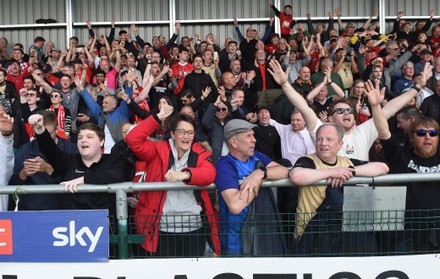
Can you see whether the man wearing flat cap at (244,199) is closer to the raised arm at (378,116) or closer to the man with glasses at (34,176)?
the raised arm at (378,116)

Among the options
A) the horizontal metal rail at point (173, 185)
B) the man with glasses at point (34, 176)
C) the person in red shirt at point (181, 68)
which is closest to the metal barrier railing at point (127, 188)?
the horizontal metal rail at point (173, 185)

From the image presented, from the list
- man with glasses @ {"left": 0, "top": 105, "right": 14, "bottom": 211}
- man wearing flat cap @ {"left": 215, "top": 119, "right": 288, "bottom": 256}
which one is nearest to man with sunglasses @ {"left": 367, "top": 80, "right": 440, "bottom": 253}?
man wearing flat cap @ {"left": 215, "top": 119, "right": 288, "bottom": 256}

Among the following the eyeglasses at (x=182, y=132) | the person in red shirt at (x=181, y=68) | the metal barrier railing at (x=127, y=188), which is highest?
the person in red shirt at (x=181, y=68)

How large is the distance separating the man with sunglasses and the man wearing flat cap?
3.18ft

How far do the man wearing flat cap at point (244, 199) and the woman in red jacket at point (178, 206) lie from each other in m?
0.10

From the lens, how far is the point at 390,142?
224 inches

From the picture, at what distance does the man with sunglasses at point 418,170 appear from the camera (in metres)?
4.97

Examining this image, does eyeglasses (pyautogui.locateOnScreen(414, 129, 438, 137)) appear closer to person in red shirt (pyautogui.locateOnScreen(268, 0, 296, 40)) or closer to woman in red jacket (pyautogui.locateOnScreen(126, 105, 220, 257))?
woman in red jacket (pyautogui.locateOnScreen(126, 105, 220, 257))

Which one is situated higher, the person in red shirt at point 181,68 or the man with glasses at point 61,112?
the person in red shirt at point 181,68

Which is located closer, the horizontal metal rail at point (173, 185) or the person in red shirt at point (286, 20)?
the horizontal metal rail at point (173, 185)

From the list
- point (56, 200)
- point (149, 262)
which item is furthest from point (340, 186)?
point (56, 200)

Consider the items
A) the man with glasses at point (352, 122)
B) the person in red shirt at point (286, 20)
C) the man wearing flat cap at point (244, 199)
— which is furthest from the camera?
the person in red shirt at point (286, 20)

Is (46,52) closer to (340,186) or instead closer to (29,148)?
(29,148)

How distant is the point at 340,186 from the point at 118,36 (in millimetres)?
15326
